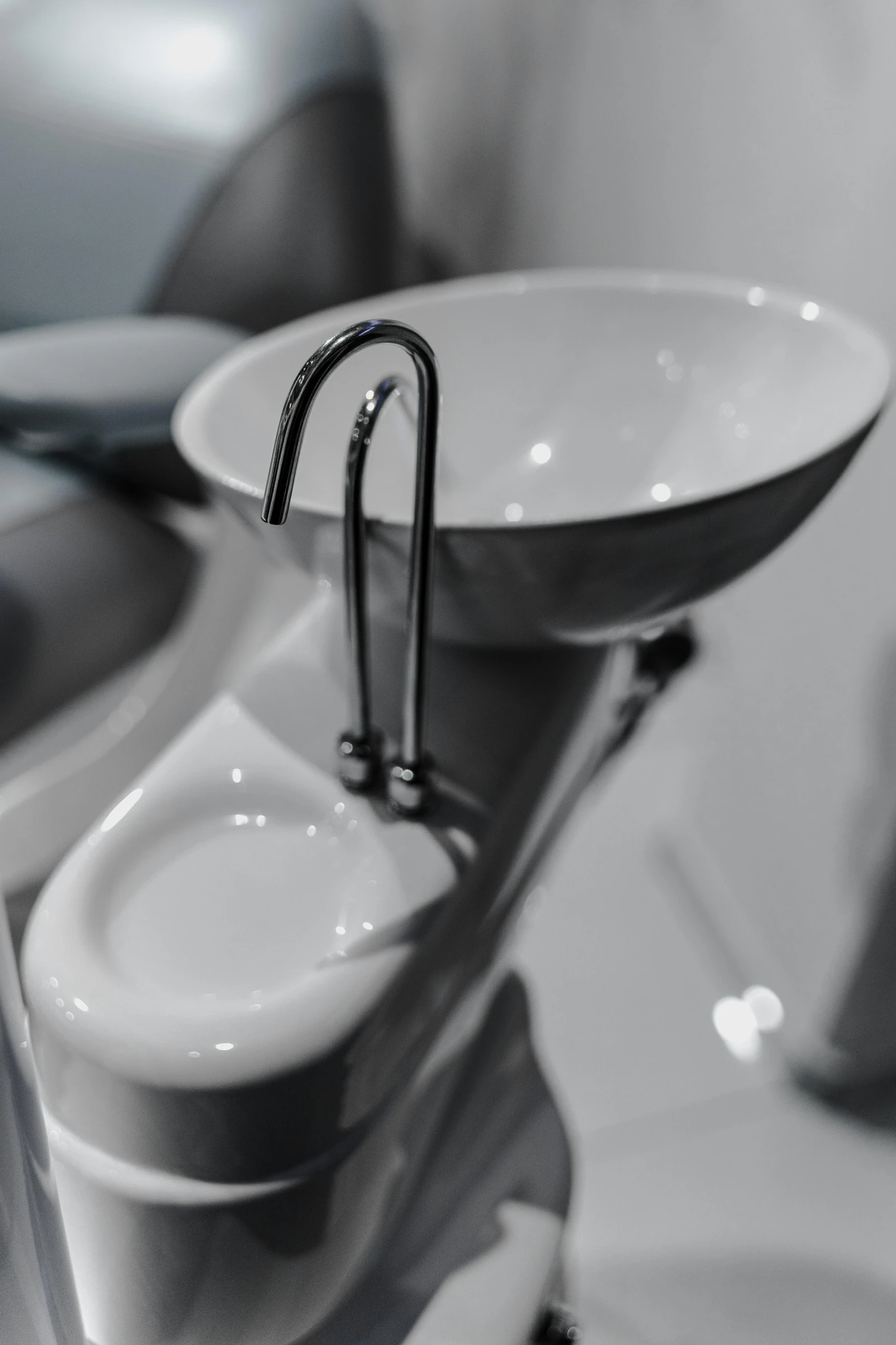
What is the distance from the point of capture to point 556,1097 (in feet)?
2.80

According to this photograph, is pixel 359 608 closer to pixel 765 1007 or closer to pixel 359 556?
pixel 359 556

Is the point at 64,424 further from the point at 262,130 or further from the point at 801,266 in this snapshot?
the point at 801,266

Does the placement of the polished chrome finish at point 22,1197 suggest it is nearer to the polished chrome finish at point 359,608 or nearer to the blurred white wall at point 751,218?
the polished chrome finish at point 359,608

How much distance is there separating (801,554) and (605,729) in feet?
1.20

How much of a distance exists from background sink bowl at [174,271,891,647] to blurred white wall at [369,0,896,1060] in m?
0.25

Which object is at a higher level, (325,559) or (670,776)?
(325,559)

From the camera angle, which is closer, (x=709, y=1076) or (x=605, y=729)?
(x=605, y=729)

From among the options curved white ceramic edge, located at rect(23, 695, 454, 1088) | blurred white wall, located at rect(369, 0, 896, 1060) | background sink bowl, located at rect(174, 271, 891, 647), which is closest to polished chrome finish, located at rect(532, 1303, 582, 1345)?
curved white ceramic edge, located at rect(23, 695, 454, 1088)

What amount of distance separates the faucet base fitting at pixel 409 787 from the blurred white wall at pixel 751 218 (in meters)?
0.63

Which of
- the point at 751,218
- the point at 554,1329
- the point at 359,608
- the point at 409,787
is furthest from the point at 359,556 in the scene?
the point at 751,218

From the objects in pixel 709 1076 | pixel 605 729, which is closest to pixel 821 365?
pixel 605 729

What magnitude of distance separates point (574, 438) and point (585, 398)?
33mm

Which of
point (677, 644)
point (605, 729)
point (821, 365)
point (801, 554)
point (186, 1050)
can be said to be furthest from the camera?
point (801, 554)

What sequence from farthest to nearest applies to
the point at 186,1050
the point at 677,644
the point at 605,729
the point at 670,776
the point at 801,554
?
the point at 670,776, the point at 801,554, the point at 677,644, the point at 605,729, the point at 186,1050
